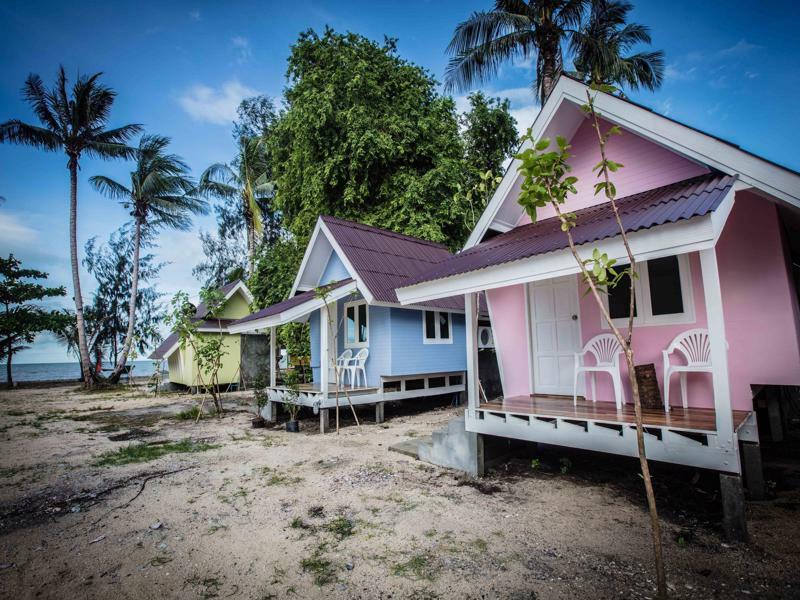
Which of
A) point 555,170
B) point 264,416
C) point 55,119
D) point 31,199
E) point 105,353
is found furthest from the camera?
point 105,353

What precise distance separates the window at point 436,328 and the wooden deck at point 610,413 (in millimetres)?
5375

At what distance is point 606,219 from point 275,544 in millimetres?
5451

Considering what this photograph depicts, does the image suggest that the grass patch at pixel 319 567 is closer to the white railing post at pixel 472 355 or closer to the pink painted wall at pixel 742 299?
the white railing post at pixel 472 355

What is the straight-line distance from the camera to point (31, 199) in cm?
2514

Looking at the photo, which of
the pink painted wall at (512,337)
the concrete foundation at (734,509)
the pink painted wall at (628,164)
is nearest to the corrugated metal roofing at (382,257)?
the pink painted wall at (512,337)

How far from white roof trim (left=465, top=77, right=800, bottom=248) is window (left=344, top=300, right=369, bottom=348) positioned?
5.78 m

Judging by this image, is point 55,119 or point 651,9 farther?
point 55,119

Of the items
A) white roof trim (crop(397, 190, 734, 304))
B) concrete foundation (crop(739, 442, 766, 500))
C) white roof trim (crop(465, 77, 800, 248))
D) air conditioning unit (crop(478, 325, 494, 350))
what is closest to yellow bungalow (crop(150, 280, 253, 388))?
air conditioning unit (crop(478, 325, 494, 350))

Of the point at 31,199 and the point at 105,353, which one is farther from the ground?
the point at 31,199

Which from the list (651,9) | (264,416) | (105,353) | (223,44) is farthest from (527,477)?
(105,353)

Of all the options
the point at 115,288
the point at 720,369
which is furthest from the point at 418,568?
the point at 115,288

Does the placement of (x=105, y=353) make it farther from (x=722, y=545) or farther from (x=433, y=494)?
(x=722, y=545)

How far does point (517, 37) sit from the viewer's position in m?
13.2

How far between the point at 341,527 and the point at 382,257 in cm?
832
